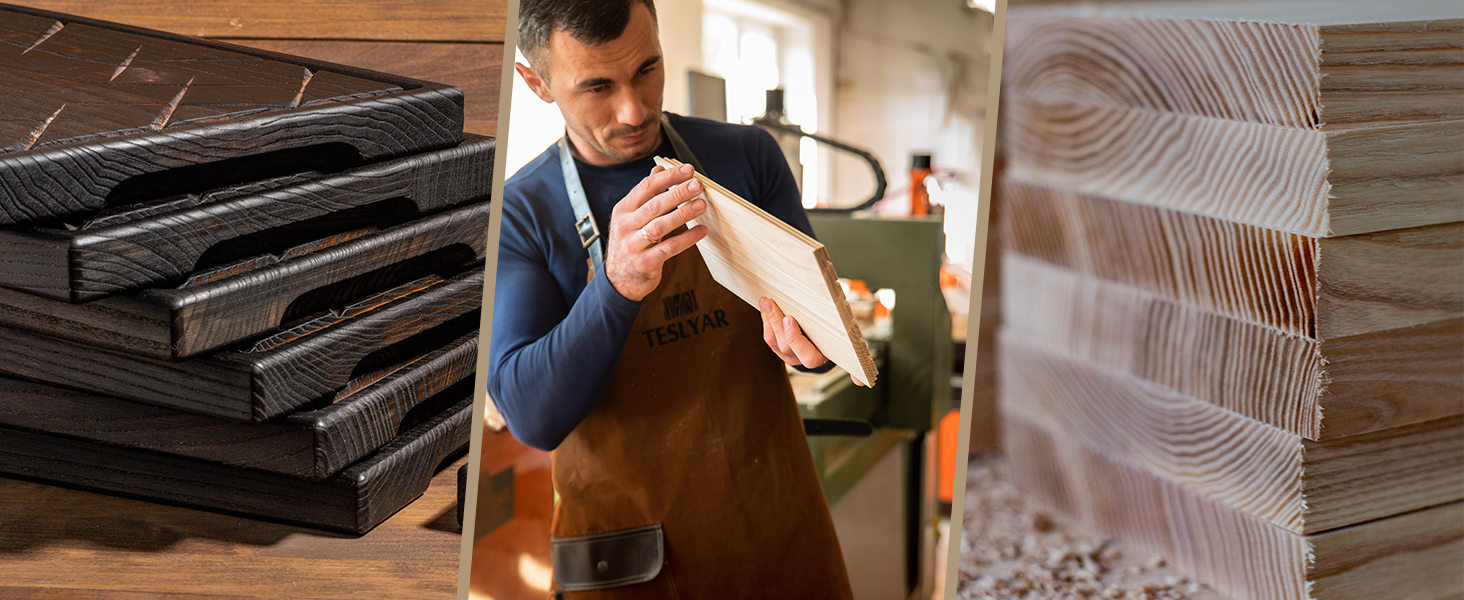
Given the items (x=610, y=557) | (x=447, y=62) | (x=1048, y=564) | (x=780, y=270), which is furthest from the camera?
(x=447, y=62)

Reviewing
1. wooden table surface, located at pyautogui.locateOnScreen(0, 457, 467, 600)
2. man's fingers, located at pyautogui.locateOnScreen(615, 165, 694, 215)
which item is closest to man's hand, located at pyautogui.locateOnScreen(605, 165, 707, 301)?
man's fingers, located at pyautogui.locateOnScreen(615, 165, 694, 215)

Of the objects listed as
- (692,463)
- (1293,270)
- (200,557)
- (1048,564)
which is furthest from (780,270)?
(200,557)

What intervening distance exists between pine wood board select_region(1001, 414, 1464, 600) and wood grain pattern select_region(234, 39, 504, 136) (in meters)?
0.81

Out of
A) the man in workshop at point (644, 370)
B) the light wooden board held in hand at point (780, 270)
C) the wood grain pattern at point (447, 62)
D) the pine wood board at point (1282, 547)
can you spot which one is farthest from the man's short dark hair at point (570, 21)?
the pine wood board at point (1282, 547)

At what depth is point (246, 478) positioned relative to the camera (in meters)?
0.71

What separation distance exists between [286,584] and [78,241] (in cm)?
35

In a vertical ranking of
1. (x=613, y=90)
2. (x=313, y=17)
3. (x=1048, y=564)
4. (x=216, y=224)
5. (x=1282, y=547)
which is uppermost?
(x=313, y=17)

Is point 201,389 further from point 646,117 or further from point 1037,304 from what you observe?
point 1037,304

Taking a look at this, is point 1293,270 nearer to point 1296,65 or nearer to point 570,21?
point 1296,65

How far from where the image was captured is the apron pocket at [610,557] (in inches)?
25.2

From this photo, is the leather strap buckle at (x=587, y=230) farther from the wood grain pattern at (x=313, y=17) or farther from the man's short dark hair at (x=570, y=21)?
the wood grain pattern at (x=313, y=17)

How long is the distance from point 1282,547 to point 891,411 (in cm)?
31

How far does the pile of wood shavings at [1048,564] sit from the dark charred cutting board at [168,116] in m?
0.64

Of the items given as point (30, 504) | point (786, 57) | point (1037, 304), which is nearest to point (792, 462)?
point (786, 57)
